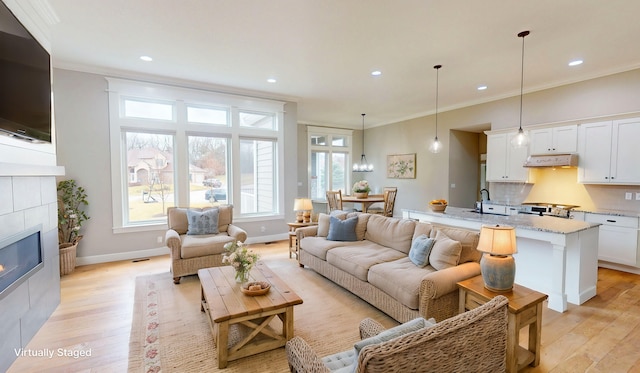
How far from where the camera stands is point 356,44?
3559mm

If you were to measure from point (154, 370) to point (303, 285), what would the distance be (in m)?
1.88

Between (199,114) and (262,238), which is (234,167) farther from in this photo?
(262,238)

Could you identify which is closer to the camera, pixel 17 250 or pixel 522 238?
pixel 17 250

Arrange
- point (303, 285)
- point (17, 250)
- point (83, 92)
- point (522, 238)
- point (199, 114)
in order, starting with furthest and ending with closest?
1. point (199, 114)
2. point (83, 92)
3. point (303, 285)
4. point (522, 238)
5. point (17, 250)

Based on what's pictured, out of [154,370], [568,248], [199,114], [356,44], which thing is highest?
[356,44]

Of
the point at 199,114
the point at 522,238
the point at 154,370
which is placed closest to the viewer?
the point at 154,370

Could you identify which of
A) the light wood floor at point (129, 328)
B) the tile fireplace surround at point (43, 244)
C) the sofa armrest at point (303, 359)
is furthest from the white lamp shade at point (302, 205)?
the sofa armrest at point (303, 359)

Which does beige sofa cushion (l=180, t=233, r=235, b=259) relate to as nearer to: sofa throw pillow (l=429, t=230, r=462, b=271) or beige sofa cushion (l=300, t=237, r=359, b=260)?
beige sofa cushion (l=300, t=237, r=359, b=260)

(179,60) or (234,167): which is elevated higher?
(179,60)

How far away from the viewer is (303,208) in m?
4.93

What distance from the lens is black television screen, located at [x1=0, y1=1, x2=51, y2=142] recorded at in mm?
2002

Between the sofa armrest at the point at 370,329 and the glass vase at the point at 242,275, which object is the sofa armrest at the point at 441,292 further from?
the glass vase at the point at 242,275

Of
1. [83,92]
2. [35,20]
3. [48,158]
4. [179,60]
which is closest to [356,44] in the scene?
[179,60]

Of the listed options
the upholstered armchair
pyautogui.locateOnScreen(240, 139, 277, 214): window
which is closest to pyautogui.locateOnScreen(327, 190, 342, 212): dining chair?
pyautogui.locateOnScreen(240, 139, 277, 214): window
